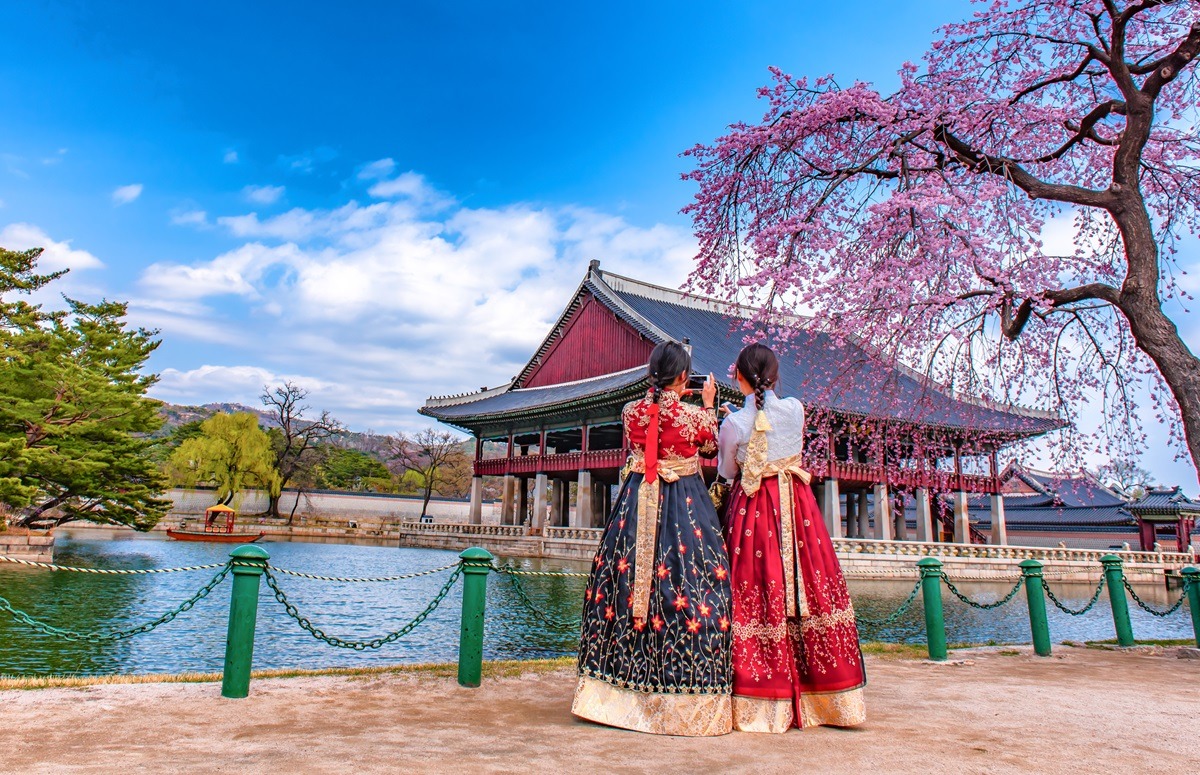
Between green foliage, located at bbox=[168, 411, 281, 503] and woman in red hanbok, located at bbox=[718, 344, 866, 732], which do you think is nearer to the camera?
woman in red hanbok, located at bbox=[718, 344, 866, 732]

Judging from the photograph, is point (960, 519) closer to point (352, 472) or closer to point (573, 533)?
point (573, 533)

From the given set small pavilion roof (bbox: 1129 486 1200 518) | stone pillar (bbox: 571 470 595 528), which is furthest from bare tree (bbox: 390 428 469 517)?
small pavilion roof (bbox: 1129 486 1200 518)

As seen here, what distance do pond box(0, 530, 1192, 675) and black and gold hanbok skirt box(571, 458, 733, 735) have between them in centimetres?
435

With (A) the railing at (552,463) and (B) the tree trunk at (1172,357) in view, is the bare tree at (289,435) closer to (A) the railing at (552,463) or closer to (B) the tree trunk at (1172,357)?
(A) the railing at (552,463)

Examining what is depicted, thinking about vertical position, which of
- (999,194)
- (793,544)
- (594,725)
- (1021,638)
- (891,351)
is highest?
(999,194)

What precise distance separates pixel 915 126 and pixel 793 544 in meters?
5.04

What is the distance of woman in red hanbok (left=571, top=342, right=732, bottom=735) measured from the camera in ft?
10.5

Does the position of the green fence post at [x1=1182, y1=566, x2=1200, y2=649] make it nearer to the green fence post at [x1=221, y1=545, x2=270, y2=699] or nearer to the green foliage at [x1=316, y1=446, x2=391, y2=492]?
the green fence post at [x1=221, y1=545, x2=270, y2=699]

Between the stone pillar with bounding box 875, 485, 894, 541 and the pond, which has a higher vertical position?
the stone pillar with bounding box 875, 485, 894, 541

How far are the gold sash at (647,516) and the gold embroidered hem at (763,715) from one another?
61cm

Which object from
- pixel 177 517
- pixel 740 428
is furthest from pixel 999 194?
pixel 177 517

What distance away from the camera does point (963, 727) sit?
Result: 336 cm

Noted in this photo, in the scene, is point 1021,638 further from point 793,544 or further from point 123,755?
point 123,755

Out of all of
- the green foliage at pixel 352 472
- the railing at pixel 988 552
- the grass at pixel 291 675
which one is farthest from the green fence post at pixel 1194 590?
the green foliage at pixel 352 472
